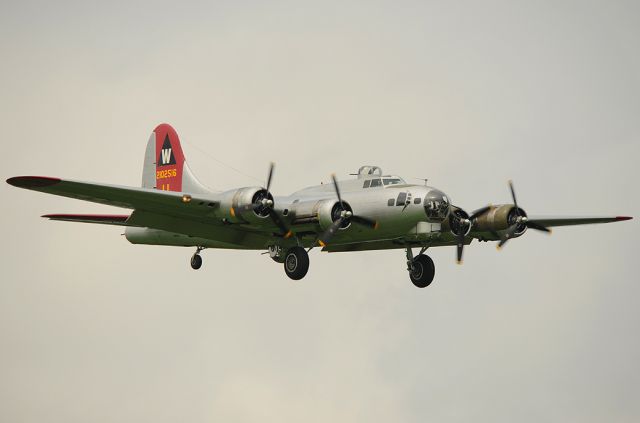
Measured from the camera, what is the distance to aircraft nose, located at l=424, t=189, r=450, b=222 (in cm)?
3269

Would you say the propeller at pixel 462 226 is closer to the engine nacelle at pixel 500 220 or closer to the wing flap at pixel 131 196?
the engine nacelle at pixel 500 220

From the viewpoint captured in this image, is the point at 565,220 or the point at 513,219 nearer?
the point at 513,219

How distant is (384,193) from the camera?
33.6m

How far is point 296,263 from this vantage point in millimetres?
33969

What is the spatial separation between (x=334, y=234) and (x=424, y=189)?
10.4 feet

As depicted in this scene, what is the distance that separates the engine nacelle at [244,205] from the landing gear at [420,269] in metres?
6.23

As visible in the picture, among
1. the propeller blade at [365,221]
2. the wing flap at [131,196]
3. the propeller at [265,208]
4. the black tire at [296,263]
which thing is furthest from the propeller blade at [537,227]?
the wing flap at [131,196]

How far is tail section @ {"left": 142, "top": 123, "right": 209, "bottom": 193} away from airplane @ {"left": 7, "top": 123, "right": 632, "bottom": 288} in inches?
113

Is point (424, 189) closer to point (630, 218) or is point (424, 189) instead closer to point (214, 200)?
point (214, 200)

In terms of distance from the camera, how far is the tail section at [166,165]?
3984cm

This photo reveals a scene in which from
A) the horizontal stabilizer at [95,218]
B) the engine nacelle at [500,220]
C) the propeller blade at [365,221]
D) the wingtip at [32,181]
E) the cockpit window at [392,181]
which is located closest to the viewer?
the wingtip at [32,181]

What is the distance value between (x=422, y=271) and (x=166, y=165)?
438 inches

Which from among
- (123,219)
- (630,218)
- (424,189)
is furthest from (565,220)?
(123,219)

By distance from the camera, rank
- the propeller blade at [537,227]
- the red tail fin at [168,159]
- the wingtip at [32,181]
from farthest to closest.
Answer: the red tail fin at [168,159] < the propeller blade at [537,227] < the wingtip at [32,181]
